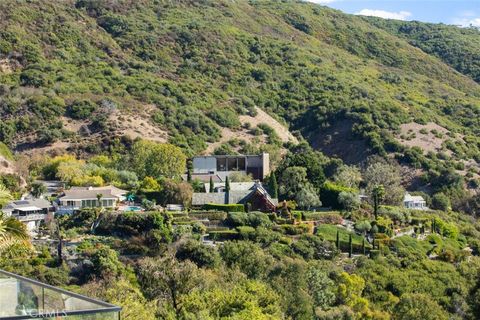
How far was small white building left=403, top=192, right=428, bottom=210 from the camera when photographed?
56.6 metres

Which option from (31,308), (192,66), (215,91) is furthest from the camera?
(192,66)

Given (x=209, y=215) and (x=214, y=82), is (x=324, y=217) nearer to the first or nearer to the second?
(x=209, y=215)

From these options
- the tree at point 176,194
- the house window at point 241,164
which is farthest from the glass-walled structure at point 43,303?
the house window at point 241,164

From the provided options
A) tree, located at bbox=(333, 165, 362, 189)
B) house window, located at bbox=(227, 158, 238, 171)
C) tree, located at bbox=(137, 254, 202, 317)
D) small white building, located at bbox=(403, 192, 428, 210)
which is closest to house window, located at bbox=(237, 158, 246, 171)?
house window, located at bbox=(227, 158, 238, 171)

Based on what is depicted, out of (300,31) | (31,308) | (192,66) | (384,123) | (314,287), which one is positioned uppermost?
(300,31)

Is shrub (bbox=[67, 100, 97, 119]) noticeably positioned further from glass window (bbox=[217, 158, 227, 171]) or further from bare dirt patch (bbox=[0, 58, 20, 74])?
glass window (bbox=[217, 158, 227, 171])

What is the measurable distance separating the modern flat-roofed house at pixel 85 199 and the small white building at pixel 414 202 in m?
22.9

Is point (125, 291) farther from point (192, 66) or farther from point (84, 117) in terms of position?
point (192, 66)

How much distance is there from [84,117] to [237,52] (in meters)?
34.1

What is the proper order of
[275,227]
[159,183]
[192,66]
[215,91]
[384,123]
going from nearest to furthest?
1. [275,227]
2. [159,183]
3. [384,123]
4. [215,91]
5. [192,66]

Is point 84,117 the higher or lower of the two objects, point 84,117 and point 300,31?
the lower

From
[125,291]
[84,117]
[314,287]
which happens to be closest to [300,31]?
[84,117]

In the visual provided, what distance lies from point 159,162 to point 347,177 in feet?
48.8

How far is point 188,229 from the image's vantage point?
39.7 m
